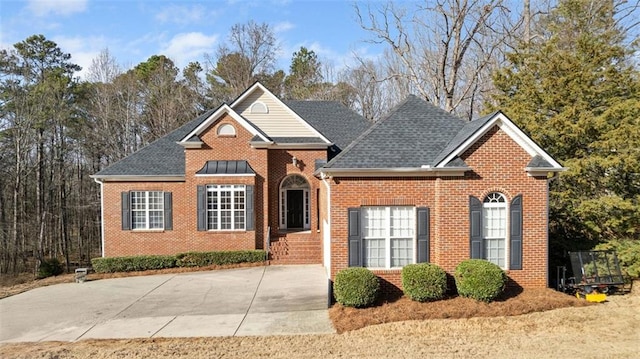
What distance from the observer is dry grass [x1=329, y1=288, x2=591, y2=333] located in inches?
413

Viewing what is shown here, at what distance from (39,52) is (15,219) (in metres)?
11.9

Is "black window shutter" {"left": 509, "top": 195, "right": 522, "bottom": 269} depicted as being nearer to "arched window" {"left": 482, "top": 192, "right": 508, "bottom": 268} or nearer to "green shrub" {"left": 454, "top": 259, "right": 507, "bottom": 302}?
"arched window" {"left": 482, "top": 192, "right": 508, "bottom": 268}

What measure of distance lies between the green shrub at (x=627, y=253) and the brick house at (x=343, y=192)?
309 centimetres

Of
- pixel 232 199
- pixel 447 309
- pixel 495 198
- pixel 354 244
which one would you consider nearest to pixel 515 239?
pixel 495 198

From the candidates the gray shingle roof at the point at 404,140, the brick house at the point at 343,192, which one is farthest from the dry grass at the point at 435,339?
the gray shingle roof at the point at 404,140

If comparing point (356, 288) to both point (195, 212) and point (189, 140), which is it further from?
point (189, 140)

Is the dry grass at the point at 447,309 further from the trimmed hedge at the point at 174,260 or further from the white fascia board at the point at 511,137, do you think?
the trimmed hedge at the point at 174,260

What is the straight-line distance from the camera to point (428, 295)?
11391 millimetres

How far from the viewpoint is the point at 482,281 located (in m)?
11.1

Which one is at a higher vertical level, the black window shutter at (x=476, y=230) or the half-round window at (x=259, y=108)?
the half-round window at (x=259, y=108)

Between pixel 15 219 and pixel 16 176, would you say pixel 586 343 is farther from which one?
pixel 16 176

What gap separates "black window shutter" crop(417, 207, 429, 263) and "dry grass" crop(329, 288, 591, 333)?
4.54ft

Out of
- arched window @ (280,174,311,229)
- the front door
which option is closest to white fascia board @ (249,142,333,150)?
arched window @ (280,174,311,229)

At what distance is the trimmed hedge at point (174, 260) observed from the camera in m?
17.2
